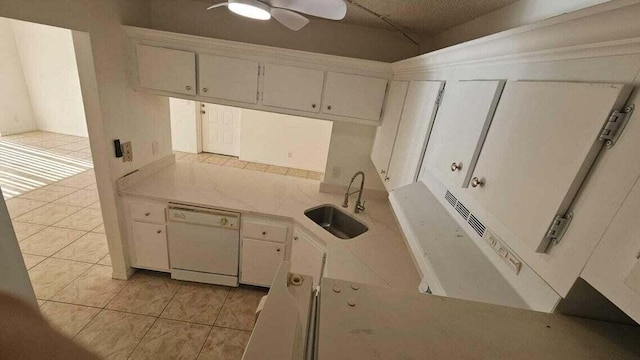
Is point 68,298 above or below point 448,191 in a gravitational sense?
below

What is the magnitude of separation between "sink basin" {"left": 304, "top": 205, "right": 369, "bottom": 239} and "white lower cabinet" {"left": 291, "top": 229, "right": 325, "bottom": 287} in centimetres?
28

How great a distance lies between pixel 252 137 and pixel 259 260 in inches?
135

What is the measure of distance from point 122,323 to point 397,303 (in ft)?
8.02

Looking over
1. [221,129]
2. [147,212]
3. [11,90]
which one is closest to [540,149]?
Answer: [147,212]

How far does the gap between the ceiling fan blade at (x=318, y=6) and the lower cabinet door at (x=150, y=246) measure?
204 cm

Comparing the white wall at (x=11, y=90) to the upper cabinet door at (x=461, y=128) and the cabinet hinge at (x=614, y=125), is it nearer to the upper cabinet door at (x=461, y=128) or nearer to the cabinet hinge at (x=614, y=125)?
the upper cabinet door at (x=461, y=128)

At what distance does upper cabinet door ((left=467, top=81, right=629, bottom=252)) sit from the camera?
487 mm

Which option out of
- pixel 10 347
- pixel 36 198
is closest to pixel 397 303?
pixel 10 347

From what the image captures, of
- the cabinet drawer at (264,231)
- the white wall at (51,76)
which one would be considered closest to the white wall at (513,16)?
the cabinet drawer at (264,231)

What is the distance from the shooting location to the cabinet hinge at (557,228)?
0.52 m

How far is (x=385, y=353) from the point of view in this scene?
1.42 feet

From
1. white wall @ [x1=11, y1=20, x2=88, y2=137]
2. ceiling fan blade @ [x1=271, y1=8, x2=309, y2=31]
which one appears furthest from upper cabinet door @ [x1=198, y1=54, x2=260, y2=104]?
white wall @ [x1=11, y1=20, x2=88, y2=137]

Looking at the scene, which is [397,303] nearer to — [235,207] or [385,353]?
[385,353]

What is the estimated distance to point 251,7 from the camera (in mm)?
1206
